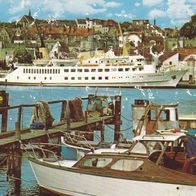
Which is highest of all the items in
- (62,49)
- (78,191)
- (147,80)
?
(62,49)

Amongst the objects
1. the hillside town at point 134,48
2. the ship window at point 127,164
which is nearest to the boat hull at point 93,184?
the ship window at point 127,164

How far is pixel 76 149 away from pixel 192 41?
5967 inches

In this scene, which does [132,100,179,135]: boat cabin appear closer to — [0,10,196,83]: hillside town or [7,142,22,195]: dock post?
[7,142,22,195]: dock post

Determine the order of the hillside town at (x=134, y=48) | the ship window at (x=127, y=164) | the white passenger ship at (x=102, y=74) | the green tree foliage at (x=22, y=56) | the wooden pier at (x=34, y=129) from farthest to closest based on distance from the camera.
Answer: the green tree foliage at (x=22, y=56), the hillside town at (x=134, y=48), the white passenger ship at (x=102, y=74), the wooden pier at (x=34, y=129), the ship window at (x=127, y=164)

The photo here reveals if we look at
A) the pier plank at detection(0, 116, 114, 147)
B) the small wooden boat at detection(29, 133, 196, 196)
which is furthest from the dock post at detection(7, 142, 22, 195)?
the small wooden boat at detection(29, 133, 196, 196)

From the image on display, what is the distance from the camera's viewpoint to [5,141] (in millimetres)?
20938

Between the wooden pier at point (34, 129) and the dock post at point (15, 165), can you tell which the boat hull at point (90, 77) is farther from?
the dock post at point (15, 165)

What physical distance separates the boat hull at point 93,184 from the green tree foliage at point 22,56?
143m

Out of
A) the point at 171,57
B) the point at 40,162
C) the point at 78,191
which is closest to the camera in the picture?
the point at 78,191

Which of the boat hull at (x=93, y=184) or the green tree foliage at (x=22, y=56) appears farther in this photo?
the green tree foliage at (x=22, y=56)

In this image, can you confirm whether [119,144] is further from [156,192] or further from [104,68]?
[104,68]

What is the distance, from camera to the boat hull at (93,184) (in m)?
16.1

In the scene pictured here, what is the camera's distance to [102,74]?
122 meters

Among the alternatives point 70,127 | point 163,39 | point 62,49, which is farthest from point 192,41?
point 70,127
